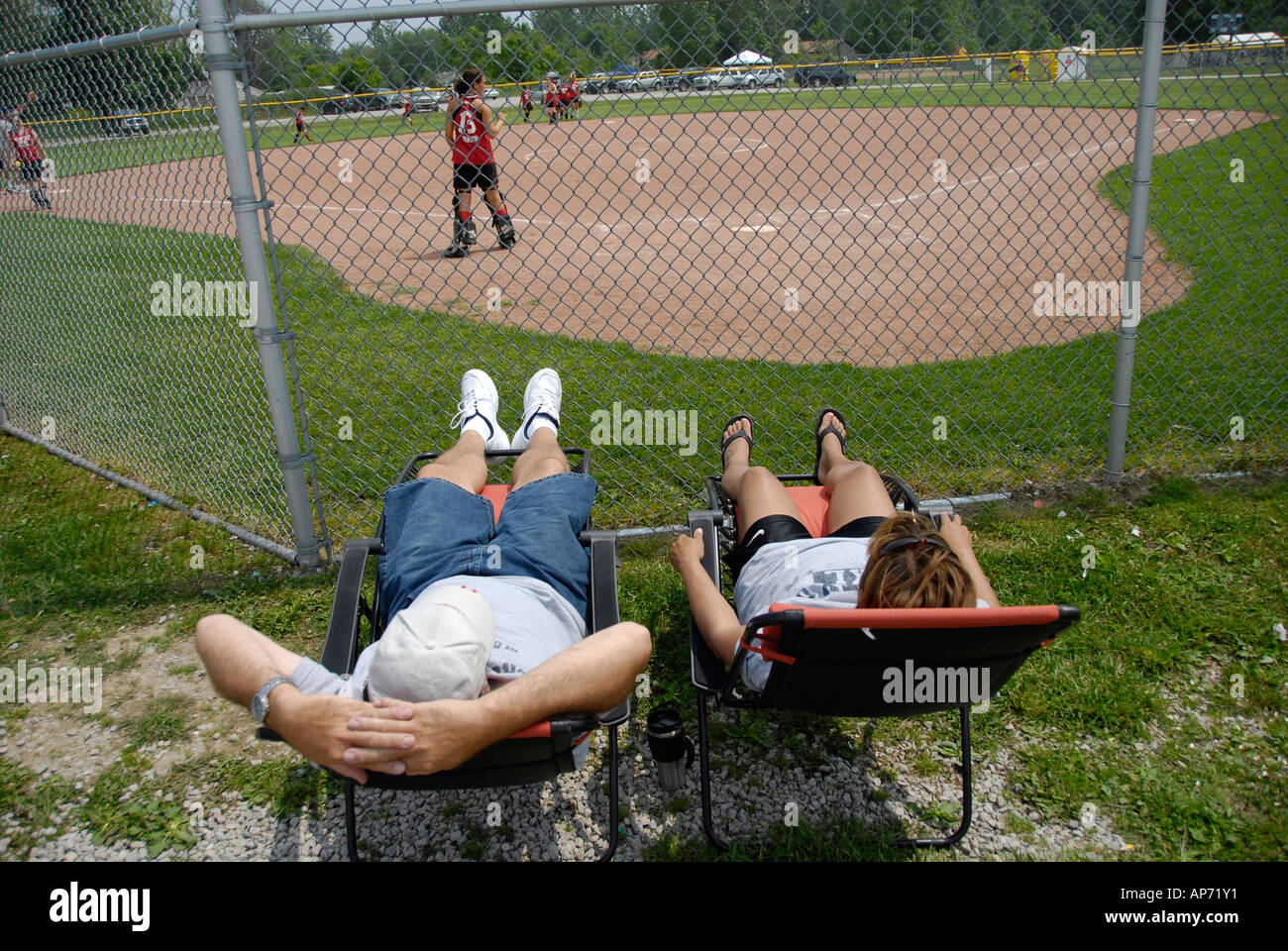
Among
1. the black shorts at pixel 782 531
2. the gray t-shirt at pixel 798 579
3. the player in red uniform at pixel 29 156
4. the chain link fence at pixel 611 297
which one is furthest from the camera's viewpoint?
the player in red uniform at pixel 29 156

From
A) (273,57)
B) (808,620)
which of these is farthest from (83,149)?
(808,620)

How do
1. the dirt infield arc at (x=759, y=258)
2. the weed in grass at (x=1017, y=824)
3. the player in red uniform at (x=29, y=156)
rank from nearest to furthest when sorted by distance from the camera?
1. the weed in grass at (x=1017, y=824)
2. the player in red uniform at (x=29, y=156)
3. the dirt infield arc at (x=759, y=258)

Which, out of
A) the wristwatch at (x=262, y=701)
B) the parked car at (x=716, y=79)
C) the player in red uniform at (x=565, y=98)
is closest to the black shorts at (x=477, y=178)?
the player in red uniform at (x=565, y=98)

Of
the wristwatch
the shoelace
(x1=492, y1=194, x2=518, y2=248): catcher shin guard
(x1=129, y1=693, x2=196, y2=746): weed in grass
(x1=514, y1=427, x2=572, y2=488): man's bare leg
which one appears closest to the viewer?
the wristwatch

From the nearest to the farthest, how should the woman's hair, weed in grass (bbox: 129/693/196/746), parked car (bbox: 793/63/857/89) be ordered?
the woman's hair < weed in grass (bbox: 129/693/196/746) < parked car (bbox: 793/63/857/89)

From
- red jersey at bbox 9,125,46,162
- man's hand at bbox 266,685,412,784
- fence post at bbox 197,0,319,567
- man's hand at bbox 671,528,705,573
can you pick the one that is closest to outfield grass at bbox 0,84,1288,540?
fence post at bbox 197,0,319,567

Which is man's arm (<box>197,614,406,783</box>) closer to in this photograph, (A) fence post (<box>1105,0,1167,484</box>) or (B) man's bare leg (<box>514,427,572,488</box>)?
(B) man's bare leg (<box>514,427,572,488</box>)

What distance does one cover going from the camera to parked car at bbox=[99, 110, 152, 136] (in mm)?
4129

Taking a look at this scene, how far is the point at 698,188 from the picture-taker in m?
13.2

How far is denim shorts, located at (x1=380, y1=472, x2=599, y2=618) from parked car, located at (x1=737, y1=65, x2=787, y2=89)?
2186mm

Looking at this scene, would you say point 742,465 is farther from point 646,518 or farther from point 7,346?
point 7,346

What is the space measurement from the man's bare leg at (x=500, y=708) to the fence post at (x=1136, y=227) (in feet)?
10.1

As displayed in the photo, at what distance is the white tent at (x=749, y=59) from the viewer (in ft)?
13.1

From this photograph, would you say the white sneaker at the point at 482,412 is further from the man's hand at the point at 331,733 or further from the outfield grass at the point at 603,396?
the man's hand at the point at 331,733
